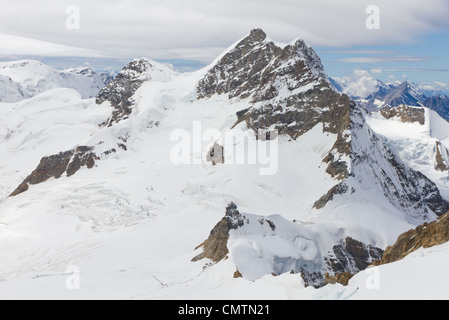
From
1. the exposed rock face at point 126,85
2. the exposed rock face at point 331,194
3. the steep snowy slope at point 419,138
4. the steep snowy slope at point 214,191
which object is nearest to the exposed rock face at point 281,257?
the steep snowy slope at point 214,191

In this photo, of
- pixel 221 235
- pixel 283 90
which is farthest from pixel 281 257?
pixel 283 90

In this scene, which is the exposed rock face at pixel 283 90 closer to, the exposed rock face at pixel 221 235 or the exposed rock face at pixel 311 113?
the exposed rock face at pixel 311 113

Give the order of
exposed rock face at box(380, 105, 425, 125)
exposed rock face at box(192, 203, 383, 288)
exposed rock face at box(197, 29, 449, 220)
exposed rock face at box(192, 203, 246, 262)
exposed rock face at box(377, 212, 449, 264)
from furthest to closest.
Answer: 1. exposed rock face at box(380, 105, 425, 125)
2. exposed rock face at box(197, 29, 449, 220)
3. exposed rock face at box(192, 203, 246, 262)
4. exposed rock face at box(192, 203, 383, 288)
5. exposed rock face at box(377, 212, 449, 264)

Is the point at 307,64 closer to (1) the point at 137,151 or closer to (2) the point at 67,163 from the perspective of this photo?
(1) the point at 137,151

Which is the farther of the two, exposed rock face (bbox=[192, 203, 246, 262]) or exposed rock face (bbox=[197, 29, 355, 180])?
exposed rock face (bbox=[197, 29, 355, 180])

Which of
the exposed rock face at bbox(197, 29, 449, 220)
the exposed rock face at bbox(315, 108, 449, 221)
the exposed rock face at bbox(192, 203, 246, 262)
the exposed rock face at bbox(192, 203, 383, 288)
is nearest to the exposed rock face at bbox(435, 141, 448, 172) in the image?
the exposed rock face at bbox(197, 29, 449, 220)

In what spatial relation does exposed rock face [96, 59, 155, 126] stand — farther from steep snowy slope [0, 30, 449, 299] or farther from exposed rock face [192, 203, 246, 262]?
exposed rock face [192, 203, 246, 262]
